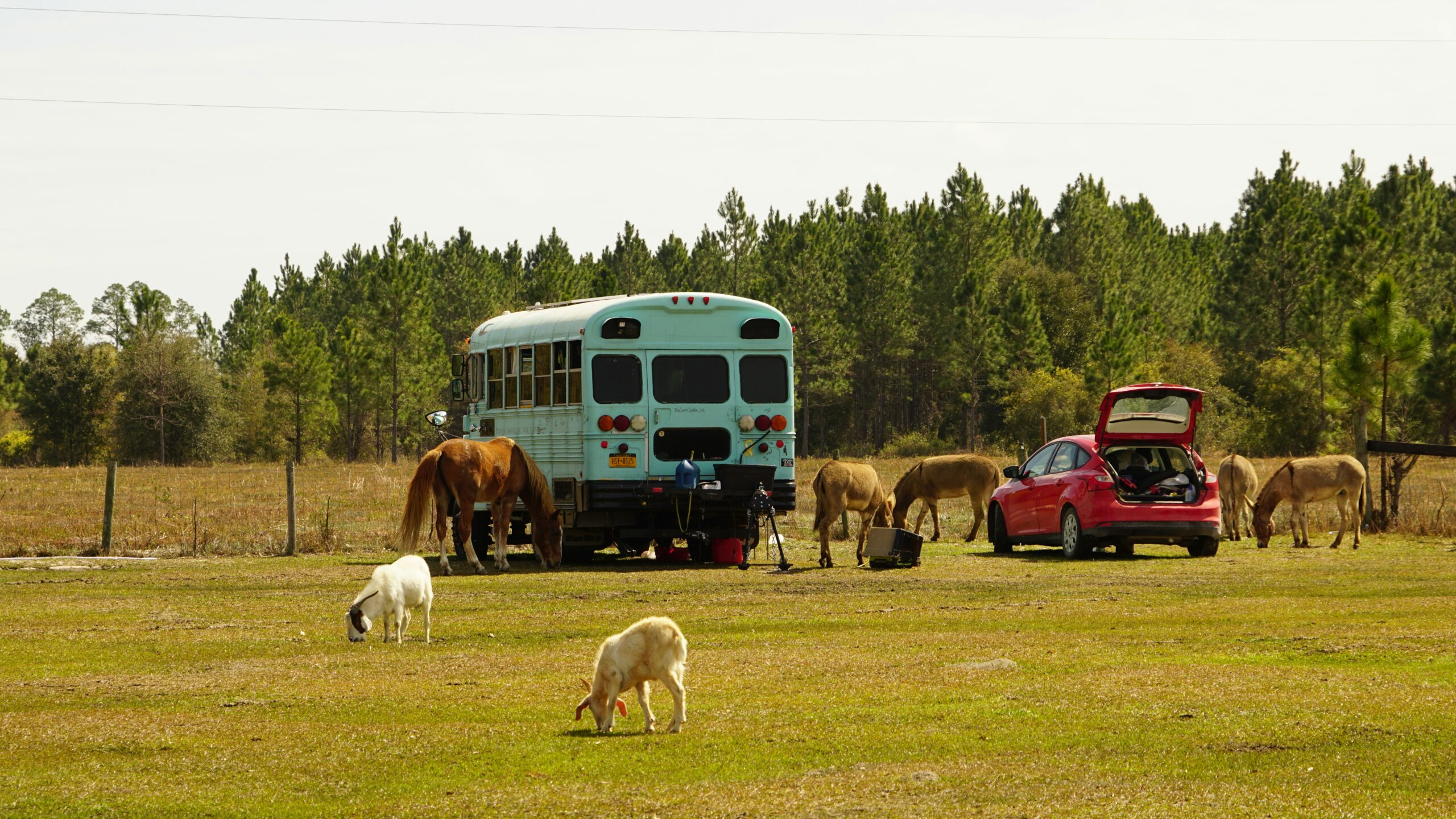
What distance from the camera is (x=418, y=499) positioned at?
22.3 meters

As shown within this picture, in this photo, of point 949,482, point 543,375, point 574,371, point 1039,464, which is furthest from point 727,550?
point 949,482

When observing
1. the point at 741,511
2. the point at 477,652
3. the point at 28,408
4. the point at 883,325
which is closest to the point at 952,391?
the point at 883,325

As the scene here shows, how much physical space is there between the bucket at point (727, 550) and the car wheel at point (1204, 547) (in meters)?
6.71

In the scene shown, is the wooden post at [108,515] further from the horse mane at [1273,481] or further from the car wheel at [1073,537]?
the horse mane at [1273,481]

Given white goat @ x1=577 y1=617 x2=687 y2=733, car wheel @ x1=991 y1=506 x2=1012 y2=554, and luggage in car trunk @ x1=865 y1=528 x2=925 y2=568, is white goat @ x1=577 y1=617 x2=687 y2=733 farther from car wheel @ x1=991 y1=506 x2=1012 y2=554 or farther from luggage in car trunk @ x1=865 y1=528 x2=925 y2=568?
car wheel @ x1=991 y1=506 x2=1012 y2=554

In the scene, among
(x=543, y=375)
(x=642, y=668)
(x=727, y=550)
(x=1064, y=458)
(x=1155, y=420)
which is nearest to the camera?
(x=642, y=668)

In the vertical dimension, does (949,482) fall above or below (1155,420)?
below

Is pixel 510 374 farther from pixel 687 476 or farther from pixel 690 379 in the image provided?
pixel 687 476

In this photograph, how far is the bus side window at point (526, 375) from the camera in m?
25.4

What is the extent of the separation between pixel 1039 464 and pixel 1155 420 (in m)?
2.37

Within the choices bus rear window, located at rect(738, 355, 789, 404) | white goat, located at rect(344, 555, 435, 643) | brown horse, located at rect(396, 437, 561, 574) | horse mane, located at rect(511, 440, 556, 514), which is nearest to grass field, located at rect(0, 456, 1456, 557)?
brown horse, located at rect(396, 437, 561, 574)

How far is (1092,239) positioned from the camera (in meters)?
105

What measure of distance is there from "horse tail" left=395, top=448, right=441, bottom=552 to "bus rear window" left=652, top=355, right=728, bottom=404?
3.33m

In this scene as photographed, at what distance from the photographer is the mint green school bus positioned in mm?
23078
